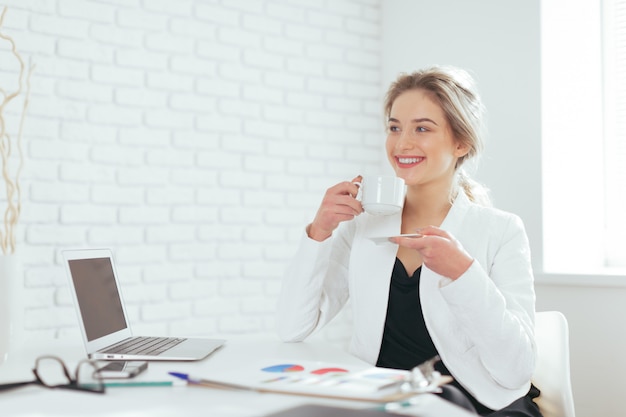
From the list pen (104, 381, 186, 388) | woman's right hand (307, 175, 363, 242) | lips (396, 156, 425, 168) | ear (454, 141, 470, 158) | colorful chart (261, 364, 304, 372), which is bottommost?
colorful chart (261, 364, 304, 372)

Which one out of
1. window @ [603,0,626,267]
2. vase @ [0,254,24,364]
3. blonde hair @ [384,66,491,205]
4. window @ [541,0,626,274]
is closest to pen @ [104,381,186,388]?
vase @ [0,254,24,364]

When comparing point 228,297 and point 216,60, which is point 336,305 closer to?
point 228,297

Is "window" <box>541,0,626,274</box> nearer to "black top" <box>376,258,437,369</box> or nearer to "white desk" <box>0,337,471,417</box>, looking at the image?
"black top" <box>376,258,437,369</box>

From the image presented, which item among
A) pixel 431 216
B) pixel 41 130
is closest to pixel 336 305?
pixel 431 216

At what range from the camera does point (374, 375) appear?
1.28m

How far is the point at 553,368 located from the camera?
1870mm

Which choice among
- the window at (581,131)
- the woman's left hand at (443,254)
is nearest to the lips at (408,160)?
the woman's left hand at (443,254)

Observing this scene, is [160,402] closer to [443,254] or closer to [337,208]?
[443,254]

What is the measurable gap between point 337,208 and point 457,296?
1.44 feet

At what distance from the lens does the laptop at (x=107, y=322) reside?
1.49 m

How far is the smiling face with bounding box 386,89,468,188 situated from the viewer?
1984 millimetres

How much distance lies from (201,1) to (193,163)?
2.29 feet

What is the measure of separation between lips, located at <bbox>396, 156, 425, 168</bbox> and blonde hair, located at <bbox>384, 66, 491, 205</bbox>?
0.15m

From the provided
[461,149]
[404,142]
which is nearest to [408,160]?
[404,142]
